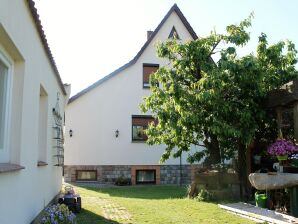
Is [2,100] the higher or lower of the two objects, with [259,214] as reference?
higher

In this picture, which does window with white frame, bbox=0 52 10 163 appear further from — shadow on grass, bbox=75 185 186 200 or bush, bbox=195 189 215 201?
shadow on grass, bbox=75 185 186 200

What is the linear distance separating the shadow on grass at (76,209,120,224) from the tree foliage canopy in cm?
378

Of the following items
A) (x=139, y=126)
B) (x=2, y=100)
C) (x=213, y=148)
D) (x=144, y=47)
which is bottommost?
(x=213, y=148)

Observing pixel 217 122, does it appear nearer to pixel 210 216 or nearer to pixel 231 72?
pixel 231 72

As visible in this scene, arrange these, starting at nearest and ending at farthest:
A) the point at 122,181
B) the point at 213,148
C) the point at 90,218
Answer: the point at 90,218
the point at 213,148
the point at 122,181

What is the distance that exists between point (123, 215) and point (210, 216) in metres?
2.01

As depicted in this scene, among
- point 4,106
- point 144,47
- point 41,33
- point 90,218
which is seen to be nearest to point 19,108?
point 4,106

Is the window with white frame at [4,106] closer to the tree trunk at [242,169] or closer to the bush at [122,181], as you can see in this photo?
the tree trunk at [242,169]

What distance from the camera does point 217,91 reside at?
1104 centimetres

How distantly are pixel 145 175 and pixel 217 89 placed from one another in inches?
401

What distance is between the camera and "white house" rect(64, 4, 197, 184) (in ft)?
64.4

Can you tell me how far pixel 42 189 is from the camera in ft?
27.0

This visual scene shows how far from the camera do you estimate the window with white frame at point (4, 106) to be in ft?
16.7

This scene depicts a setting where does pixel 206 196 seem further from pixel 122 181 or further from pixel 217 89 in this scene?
pixel 122 181
